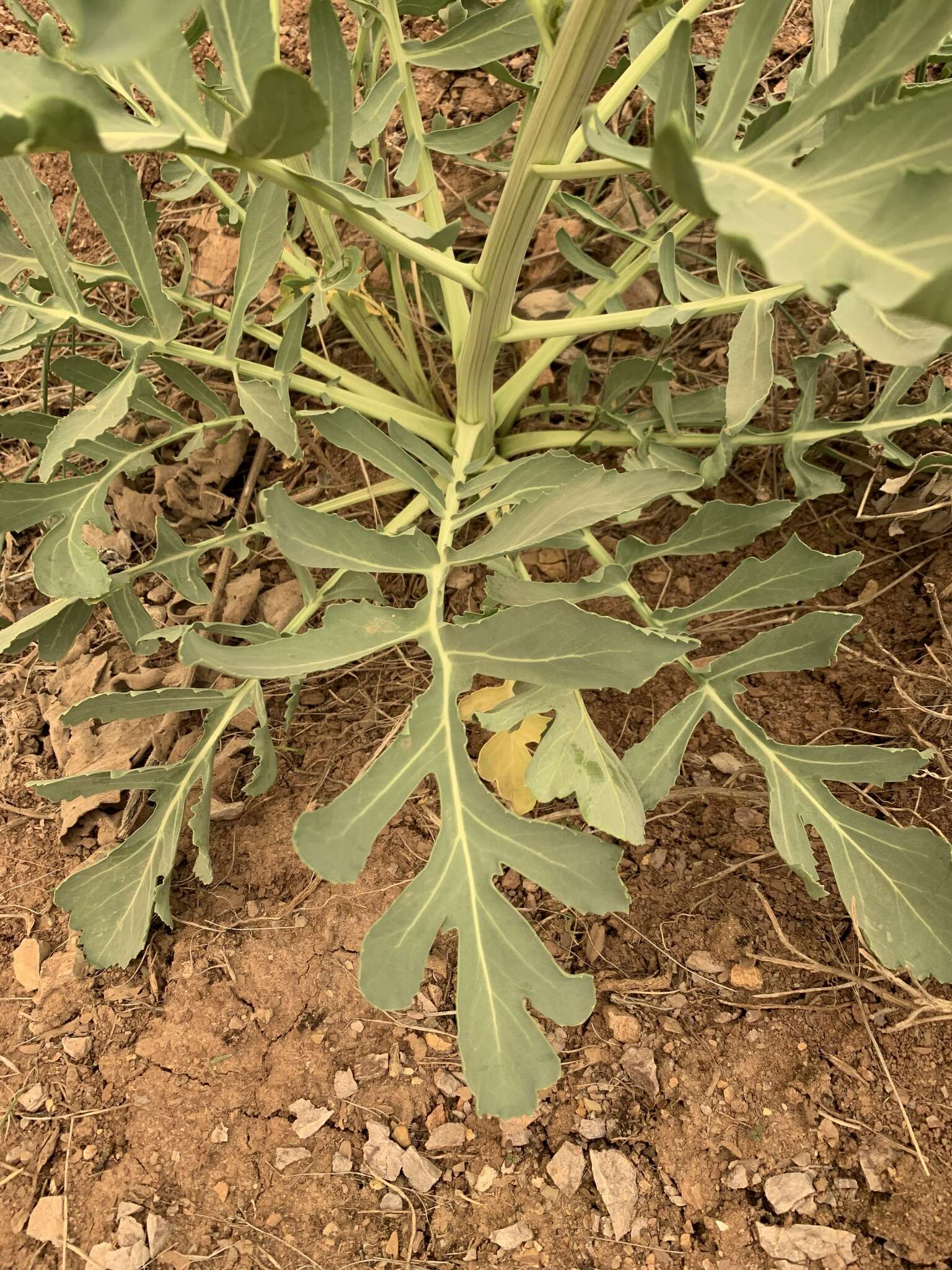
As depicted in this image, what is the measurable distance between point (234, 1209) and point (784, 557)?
1024mm

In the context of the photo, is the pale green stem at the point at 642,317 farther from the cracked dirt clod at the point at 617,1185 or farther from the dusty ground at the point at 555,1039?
the cracked dirt clod at the point at 617,1185

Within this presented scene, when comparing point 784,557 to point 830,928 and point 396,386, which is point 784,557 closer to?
point 830,928

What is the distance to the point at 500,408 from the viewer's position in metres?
1.34

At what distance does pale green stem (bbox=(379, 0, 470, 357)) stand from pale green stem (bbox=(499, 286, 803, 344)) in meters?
0.12

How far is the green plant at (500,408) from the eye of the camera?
52 cm

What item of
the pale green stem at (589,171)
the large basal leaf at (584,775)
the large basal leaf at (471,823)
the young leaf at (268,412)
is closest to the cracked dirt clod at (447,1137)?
the large basal leaf at (471,823)

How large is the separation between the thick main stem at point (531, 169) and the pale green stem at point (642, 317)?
0.03 metres

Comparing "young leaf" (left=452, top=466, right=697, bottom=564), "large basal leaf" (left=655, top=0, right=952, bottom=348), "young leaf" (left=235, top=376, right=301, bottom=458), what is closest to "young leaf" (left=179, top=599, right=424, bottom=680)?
"young leaf" (left=452, top=466, right=697, bottom=564)

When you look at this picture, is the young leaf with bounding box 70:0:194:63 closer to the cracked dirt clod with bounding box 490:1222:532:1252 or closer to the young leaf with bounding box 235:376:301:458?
the young leaf with bounding box 235:376:301:458

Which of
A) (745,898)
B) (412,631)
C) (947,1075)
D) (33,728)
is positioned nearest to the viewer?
(412,631)

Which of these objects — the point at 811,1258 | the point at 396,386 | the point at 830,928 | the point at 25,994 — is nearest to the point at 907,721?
the point at 830,928

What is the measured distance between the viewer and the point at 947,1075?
1.05m

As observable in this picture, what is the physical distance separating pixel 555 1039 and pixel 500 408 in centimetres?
90

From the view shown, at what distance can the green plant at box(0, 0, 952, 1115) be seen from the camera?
522 mm
